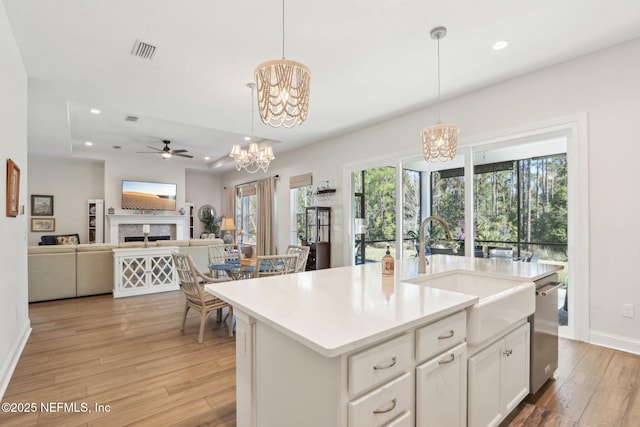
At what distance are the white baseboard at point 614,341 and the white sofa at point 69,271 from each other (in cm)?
640

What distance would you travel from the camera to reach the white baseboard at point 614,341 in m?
2.88

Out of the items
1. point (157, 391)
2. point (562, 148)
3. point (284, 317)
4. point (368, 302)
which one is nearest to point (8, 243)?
point (157, 391)

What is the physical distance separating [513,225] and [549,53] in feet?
6.46

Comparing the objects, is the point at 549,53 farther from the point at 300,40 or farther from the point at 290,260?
the point at 290,260

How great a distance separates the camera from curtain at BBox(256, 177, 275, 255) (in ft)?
26.3

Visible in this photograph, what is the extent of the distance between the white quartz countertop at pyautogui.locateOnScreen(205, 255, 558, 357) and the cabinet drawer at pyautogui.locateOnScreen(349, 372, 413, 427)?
21 centimetres

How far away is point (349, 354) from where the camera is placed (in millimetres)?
1043

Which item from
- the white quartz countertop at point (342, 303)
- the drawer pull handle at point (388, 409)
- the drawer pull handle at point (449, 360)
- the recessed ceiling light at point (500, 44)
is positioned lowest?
the drawer pull handle at point (388, 409)

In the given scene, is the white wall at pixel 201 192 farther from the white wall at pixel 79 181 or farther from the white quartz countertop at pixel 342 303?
the white quartz countertop at pixel 342 303

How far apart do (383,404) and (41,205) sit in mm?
10467

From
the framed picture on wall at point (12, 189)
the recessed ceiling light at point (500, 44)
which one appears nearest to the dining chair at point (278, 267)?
the framed picture on wall at point (12, 189)

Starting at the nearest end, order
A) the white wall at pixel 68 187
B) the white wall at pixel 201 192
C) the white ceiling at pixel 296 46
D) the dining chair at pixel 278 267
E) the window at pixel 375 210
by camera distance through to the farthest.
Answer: the white ceiling at pixel 296 46 → the dining chair at pixel 278 267 → the window at pixel 375 210 → the white wall at pixel 68 187 → the white wall at pixel 201 192

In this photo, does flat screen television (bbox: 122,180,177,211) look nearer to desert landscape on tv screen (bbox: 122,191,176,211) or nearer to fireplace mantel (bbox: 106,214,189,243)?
desert landscape on tv screen (bbox: 122,191,176,211)

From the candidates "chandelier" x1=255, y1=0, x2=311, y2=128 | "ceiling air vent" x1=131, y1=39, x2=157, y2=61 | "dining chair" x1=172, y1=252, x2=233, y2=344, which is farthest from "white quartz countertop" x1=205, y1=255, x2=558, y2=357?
"ceiling air vent" x1=131, y1=39, x2=157, y2=61
